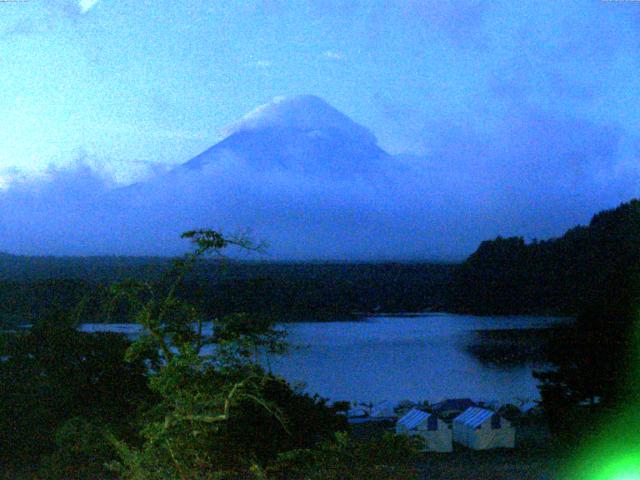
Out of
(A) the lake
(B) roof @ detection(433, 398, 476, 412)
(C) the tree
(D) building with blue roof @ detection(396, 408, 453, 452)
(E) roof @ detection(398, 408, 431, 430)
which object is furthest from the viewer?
(A) the lake

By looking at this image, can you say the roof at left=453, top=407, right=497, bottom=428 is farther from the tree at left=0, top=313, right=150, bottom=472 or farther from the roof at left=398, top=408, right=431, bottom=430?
the tree at left=0, top=313, right=150, bottom=472

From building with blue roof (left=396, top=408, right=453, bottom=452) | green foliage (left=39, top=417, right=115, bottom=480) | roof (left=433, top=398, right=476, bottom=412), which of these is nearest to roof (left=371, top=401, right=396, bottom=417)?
roof (left=433, top=398, right=476, bottom=412)

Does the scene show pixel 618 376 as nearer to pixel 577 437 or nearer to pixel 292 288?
pixel 577 437

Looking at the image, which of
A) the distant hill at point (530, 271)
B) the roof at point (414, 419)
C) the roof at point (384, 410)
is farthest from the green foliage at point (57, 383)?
the distant hill at point (530, 271)

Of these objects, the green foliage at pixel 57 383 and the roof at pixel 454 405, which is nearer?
the green foliage at pixel 57 383

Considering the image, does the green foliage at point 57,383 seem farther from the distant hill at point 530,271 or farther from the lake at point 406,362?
the distant hill at point 530,271

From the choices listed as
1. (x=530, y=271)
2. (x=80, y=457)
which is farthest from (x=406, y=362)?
(x=80, y=457)
